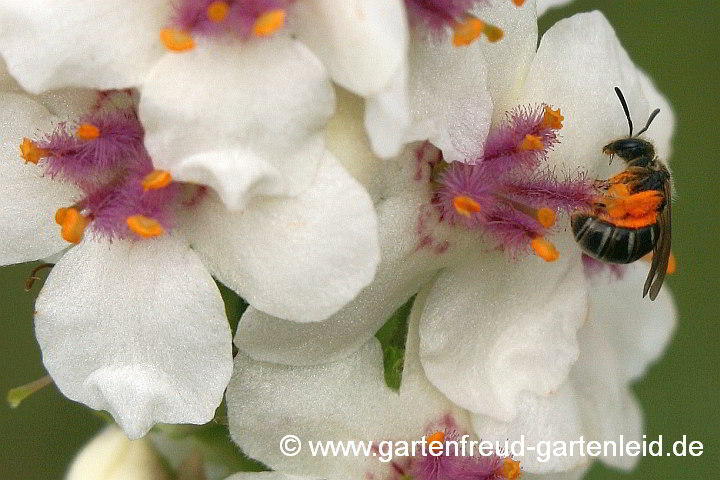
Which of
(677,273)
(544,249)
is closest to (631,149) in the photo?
(544,249)

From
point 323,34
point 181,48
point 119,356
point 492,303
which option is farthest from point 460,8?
point 119,356

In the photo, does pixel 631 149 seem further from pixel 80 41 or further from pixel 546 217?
pixel 80 41

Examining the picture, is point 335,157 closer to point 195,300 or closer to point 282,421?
point 195,300

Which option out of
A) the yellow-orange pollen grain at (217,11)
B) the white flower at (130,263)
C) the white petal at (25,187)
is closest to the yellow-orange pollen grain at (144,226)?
the white flower at (130,263)

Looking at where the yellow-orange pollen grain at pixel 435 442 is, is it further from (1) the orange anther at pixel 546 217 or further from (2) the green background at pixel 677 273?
(2) the green background at pixel 677 273

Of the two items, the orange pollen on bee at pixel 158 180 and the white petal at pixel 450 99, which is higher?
the white petal at pixel 450 99

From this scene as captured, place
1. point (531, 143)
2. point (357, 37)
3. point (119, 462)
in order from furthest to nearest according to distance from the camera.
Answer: point (119, 462) → point (531, 143) → point (357, 37)
